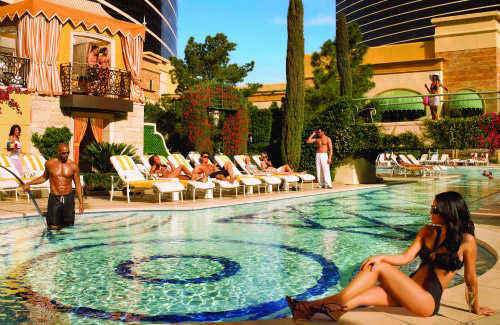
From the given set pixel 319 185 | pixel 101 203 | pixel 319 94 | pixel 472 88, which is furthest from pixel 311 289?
pixel 472 88

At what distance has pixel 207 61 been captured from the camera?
1137 inches

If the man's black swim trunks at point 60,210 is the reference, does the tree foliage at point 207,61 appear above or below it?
above

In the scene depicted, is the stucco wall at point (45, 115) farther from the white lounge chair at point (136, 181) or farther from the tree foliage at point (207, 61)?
the tree foliage at point (207, 61)

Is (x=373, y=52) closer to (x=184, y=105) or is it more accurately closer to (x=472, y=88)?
(x=472, y=88)

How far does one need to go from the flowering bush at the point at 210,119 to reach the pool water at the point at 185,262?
378 inches

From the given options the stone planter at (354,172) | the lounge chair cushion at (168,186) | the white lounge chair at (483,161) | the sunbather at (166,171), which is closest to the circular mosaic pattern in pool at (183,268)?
the lounge chair cushion at (168,186)

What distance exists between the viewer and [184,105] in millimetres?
19094

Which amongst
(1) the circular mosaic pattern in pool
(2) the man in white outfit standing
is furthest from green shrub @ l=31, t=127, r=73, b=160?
(1) the circular mosaic pattern in pool

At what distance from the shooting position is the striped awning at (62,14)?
1441cm

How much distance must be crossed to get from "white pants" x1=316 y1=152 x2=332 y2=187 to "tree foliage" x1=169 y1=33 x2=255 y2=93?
1442 centimetres

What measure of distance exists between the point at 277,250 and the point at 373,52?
40044mm

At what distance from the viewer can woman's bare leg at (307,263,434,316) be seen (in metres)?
2.99

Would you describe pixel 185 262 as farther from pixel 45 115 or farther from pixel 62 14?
pixel 62 14

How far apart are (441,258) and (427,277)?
6.5 inches
